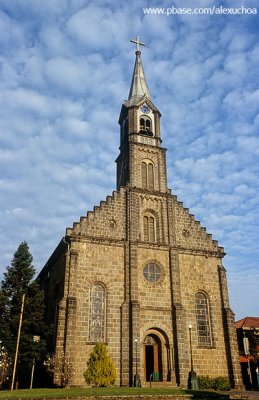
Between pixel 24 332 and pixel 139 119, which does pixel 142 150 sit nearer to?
pixel 139 119

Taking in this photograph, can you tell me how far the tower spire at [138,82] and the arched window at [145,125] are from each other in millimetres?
2888

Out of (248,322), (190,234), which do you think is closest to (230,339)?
(190,234)

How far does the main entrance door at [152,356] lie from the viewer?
31.2 metres

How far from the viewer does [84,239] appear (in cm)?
3241

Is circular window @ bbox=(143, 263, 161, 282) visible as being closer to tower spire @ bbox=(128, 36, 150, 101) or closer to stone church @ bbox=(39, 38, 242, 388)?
stone church @ bbox=(39, 38, 242, 388)

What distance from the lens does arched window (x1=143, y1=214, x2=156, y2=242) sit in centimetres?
3519

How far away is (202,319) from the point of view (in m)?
33.5

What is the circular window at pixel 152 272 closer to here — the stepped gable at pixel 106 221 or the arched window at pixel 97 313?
the stepped gable at pixel 106 221

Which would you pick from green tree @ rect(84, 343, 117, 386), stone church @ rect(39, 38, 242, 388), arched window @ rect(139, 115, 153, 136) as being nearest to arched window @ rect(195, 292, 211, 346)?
stone church @ rect(39, 38, 242, 388)

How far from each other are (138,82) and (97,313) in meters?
27.7

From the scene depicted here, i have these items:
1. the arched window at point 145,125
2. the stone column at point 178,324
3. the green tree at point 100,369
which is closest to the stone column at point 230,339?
the stone column at point 178,324

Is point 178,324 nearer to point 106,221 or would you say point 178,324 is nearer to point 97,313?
point 97,313

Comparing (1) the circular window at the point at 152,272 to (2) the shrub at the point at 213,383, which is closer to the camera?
(2) the shrub at the point at 213,383

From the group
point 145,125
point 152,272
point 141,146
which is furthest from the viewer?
point 145,125
